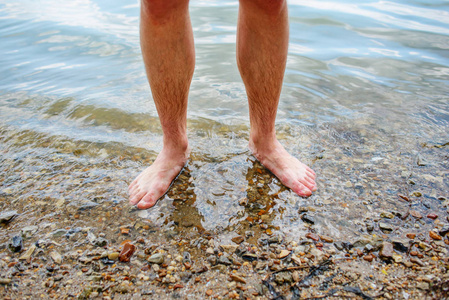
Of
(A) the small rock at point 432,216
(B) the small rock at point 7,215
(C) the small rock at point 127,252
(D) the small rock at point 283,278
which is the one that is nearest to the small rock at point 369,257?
(D) the small rock at point 283,278

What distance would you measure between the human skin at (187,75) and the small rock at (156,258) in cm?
36

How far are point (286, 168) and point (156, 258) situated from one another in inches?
37.2

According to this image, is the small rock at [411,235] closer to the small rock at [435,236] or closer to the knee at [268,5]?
the small rock at [435,236]

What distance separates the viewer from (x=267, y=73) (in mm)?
1867

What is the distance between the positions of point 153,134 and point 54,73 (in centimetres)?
212

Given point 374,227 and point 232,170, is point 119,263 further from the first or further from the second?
point 374,227

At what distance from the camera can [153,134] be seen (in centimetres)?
257

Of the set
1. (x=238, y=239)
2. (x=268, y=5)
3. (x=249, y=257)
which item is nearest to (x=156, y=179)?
(x=238, y=239)

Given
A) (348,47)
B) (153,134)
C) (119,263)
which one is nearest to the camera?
(119,263)

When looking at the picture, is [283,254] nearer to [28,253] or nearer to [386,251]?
[386,251]

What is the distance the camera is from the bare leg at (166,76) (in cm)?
163

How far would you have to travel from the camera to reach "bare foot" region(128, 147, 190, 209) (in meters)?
1.79

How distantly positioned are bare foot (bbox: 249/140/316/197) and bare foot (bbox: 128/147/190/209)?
1.67ft

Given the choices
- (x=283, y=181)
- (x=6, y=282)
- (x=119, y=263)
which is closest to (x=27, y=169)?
(x=6, y=282)
